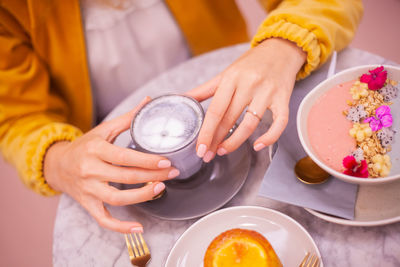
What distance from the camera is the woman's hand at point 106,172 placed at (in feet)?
2.15

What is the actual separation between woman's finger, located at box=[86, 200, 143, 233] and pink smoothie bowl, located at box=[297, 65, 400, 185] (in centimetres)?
39

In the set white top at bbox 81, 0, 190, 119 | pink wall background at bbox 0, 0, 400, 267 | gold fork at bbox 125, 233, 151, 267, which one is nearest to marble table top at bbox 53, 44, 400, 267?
gold fork at bbox 125, 233, 151, 267

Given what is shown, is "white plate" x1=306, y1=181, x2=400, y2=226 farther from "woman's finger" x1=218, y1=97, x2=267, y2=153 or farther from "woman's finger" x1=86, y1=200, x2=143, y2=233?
"woman's finger" x1=86, y1=200, x2=143, y2=233

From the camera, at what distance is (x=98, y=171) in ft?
2.30

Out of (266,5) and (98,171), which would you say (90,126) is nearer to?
(98,171)

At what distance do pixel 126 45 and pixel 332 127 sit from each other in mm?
807

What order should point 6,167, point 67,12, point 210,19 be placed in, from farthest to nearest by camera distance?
point 6,167 < point 210,19 < point 67,12

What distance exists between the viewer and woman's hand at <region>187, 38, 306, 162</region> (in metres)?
0.65

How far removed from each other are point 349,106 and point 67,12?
0.89 meters

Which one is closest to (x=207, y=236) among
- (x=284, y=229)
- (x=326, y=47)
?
(x=284, y=229)

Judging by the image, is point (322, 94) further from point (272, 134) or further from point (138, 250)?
point (138, 250)

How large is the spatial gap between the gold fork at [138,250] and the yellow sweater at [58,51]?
0.37 m

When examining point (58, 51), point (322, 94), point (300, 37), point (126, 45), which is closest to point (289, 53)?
point (300, 37)

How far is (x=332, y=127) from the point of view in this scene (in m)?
0.63
